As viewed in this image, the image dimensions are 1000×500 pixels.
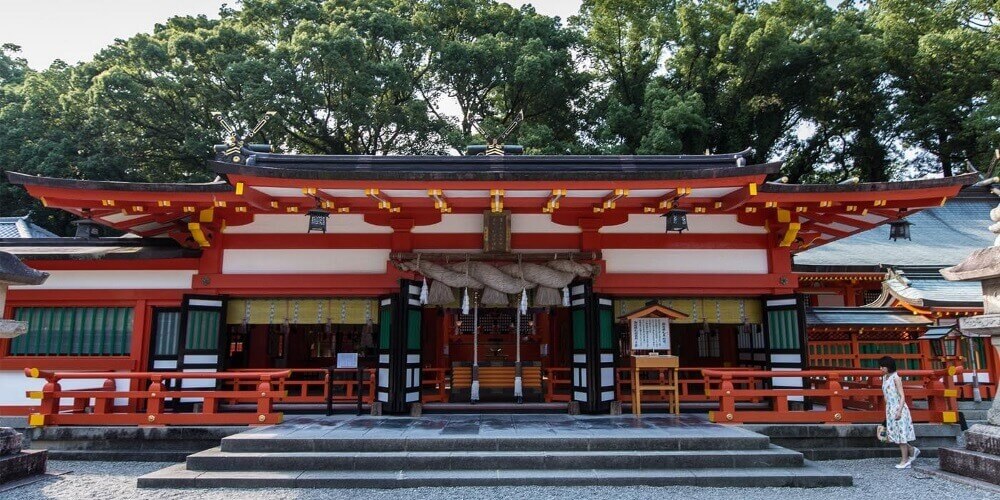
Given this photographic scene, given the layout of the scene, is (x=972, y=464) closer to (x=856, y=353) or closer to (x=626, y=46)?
(x=856, y=353)

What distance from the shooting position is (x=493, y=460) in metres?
6.66

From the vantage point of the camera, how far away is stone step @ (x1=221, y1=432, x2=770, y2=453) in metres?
6.94

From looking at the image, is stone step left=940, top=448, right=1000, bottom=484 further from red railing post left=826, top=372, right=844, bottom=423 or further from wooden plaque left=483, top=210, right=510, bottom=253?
wooden plaque left=483, top=210, right=510, bottom=253

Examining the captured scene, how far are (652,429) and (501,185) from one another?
3.96 m

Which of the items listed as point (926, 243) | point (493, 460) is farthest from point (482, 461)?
point (926, 243)

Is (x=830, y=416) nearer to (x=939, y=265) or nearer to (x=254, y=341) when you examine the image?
(x=939, y=265)

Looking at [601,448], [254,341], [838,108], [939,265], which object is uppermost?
[838,108]

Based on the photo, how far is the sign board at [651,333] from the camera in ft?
30.3

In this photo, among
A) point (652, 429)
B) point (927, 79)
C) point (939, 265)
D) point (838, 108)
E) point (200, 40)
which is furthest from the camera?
point (838, 108)

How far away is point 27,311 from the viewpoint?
962 centimetres

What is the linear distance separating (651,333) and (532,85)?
1735 cm

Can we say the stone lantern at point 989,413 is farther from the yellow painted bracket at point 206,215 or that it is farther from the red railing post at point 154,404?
the yellow painted bracket at point 206,215

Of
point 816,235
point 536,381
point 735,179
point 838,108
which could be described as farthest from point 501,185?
point 838,108

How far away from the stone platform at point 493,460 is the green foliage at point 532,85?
16266mm
